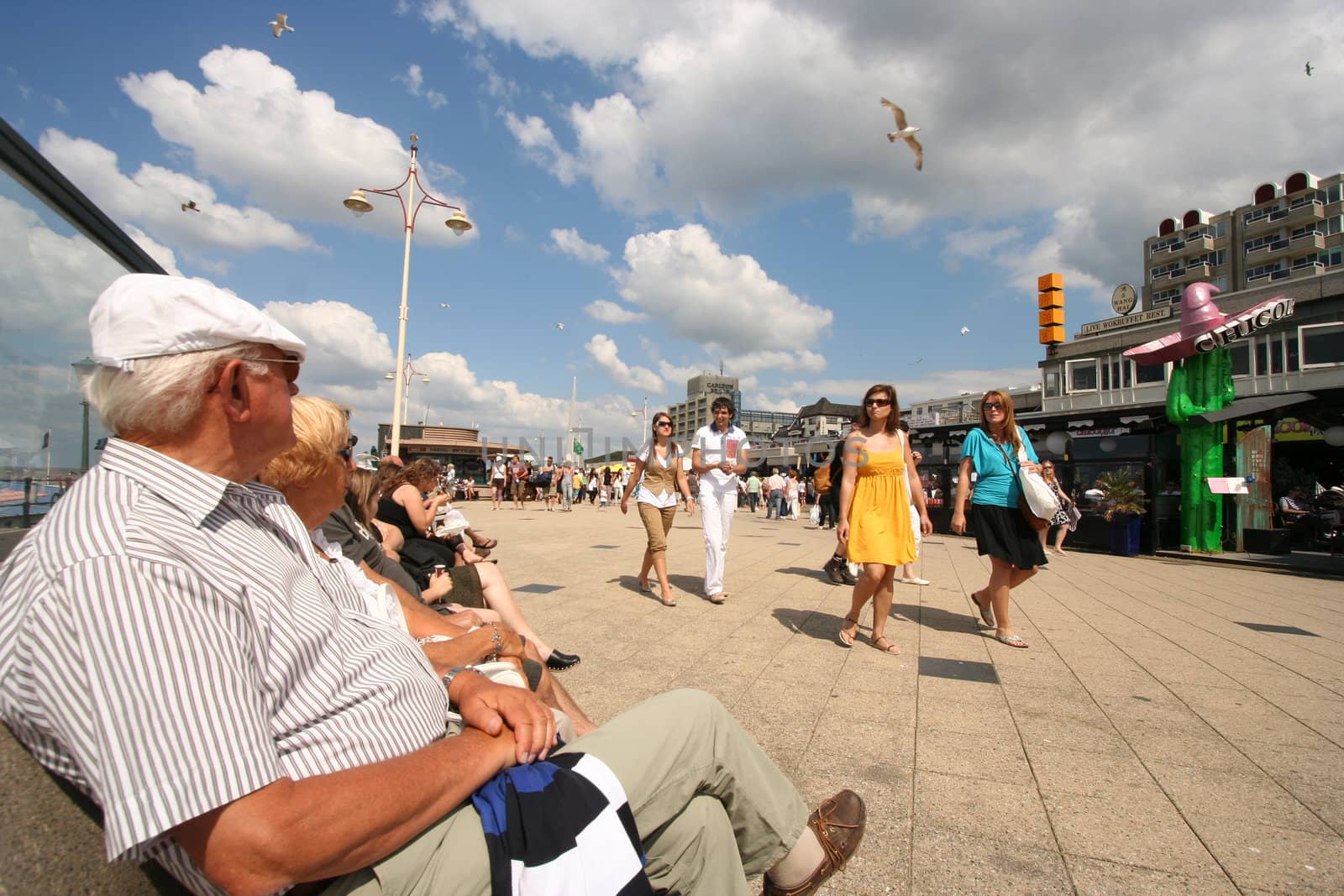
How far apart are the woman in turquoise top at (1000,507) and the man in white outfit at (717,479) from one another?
6.66 feet

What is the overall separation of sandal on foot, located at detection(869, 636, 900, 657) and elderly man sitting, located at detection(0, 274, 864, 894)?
3070 mm

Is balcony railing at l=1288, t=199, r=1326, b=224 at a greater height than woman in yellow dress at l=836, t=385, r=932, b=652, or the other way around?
balcony railing at l=1288, t=199, r=1326, b=224

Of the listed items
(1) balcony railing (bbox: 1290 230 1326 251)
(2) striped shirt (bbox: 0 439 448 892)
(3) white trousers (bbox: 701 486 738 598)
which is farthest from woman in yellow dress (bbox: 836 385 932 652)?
(1) balcony railing (bbox: 1290 230 1326 251)

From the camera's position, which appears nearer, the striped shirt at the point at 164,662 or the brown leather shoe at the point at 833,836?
the striped shirt at the point at 164,662

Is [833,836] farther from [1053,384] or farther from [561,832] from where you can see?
[1053,384]

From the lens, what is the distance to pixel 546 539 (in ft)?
40.5

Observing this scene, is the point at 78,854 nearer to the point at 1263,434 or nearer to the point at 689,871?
the point at 689,871

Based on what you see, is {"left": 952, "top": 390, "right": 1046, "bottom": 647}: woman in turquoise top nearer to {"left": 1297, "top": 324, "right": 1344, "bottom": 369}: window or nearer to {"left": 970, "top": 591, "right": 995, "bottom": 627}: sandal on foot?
{"left": 970, "top": 591, "right": 995, "bottom": 627}: sandal on foot

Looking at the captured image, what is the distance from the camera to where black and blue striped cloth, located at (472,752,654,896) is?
3.98 feet

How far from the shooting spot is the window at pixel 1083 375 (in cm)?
3638

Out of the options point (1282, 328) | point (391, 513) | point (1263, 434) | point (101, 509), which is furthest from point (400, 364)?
point (1282, 328)

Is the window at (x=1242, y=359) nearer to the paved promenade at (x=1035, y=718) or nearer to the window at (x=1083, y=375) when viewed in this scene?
the window at (x=1083, y=375)

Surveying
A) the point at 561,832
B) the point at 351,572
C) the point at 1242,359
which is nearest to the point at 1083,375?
the point at 1242,359

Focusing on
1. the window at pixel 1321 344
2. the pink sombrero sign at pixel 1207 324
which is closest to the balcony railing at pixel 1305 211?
the window at pixel 1321 344
